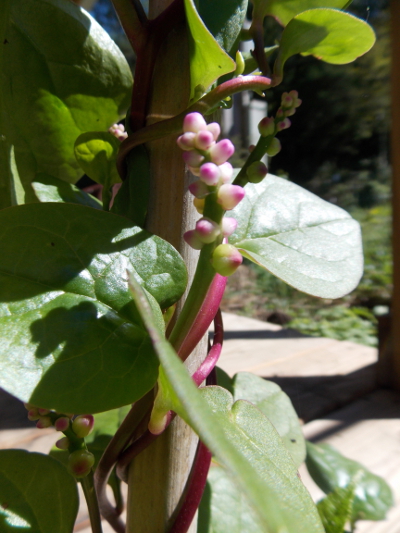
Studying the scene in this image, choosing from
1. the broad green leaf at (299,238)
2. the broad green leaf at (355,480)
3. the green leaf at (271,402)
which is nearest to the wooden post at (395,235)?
the broad green leaf at (355,480)

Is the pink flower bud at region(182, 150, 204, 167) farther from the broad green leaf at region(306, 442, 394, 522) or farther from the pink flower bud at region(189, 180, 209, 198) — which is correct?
the broad green leaf at region(306, 442, 394, 522)

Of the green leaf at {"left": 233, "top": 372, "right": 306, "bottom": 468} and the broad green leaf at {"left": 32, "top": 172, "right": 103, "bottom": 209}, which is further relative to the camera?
the green leaf at {"left": 233, "top": 372, "right": 306, "bottom": 468}

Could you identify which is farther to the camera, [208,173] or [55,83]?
[55,83]

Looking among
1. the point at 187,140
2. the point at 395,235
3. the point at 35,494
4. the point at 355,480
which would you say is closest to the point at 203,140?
the point at 187,140

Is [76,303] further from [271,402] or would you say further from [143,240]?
[271,402]

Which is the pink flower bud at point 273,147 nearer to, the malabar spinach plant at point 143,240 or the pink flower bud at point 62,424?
the malabar spinach plant at point 143,240

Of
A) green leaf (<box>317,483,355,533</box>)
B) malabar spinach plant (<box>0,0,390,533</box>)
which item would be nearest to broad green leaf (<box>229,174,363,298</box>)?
malabar spinach plant (<box>0,0,390,533</box>)

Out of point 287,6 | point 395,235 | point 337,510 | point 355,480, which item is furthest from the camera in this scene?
point 395,235
